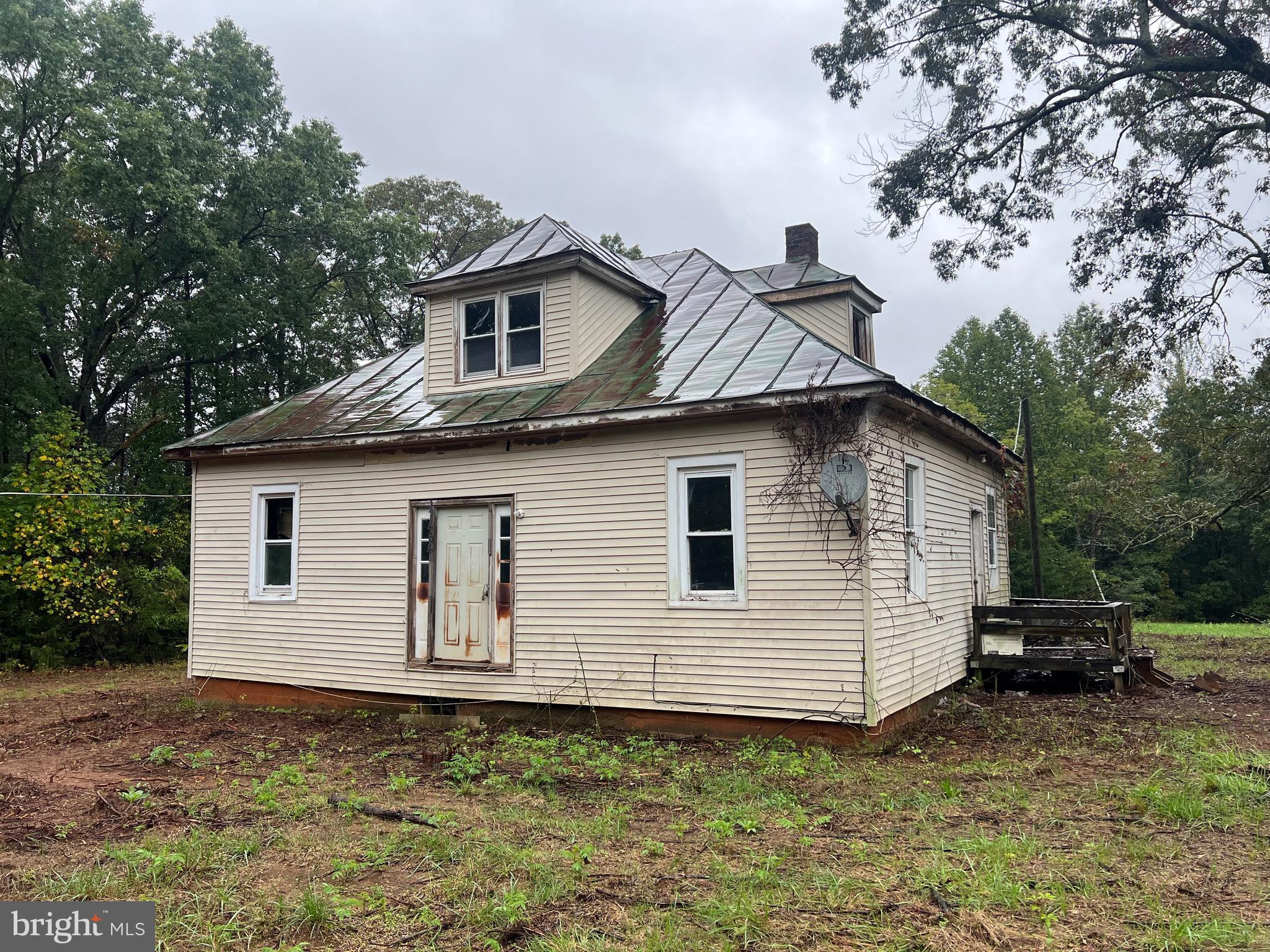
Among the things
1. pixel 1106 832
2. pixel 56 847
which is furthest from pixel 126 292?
pixel 1106 832

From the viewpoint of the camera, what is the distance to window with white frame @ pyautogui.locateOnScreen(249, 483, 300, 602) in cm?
1188

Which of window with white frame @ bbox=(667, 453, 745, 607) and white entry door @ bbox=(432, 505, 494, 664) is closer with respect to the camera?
window with white frame @ bbox=(667, 453, 745, 607)

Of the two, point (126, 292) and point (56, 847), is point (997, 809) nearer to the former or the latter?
point (56, 847)

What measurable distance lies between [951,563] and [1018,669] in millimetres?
2256

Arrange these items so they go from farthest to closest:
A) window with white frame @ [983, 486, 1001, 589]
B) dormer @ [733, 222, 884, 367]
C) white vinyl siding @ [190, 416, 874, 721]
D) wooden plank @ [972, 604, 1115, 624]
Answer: window with white frame @ [983, 486, 1001, 589]
dormer @ [733, 222, 884, 367]
wooden plank @ [972, 604, 1115, 624]
white vinyl siding @ [190, 416, 874, 721]

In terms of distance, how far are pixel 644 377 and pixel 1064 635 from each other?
637cm

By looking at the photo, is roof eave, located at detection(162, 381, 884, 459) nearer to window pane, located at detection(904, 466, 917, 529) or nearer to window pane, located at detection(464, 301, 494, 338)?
window pane, located at detection(464, 301, 494, 338)

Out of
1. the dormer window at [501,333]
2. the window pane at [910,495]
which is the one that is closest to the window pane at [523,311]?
the dormer window at [501,333]

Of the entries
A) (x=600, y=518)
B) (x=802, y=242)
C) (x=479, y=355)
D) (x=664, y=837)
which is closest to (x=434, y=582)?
(x=600, y=518)

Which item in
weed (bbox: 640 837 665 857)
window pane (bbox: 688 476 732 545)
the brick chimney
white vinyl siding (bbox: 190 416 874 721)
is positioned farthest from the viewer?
the brick chimney

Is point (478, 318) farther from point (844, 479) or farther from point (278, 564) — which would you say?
point (844, 479)

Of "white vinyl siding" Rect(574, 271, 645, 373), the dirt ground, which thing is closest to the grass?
the dirt ground

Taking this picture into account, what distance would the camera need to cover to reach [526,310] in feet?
37.6

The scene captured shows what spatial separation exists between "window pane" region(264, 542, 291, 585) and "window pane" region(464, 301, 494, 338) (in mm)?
3854
